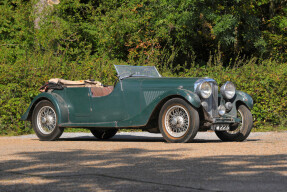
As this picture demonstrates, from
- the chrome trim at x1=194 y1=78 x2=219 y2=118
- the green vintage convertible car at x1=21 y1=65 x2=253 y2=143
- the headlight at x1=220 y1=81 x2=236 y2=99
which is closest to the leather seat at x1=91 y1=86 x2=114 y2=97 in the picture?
the green vintage convertible car at x1=21 y1=65 x2=253 y2=143

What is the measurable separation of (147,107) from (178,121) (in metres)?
0.78

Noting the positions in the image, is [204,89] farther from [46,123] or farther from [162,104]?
[46,123]

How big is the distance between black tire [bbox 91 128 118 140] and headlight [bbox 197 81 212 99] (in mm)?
3082

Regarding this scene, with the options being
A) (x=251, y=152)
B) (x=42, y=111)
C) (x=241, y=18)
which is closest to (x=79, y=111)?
(x=42, y=111)

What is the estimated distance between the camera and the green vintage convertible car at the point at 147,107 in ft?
31.7

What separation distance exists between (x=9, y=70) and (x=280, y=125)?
279 inches

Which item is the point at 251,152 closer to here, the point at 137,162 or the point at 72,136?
the point at 137,162

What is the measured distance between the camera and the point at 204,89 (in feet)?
32.0

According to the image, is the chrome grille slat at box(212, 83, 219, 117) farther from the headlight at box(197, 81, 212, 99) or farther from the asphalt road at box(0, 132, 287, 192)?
the asphalt road at box(0, 132, 287, 192)

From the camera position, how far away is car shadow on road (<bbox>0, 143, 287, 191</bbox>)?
5125 mm

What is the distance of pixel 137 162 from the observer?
6.85 metres

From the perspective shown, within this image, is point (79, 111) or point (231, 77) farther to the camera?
point (231, 77)

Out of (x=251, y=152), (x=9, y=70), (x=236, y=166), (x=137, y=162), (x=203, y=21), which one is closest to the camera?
(x=236, y=166)

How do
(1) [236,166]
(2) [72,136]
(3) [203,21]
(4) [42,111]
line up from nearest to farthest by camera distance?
1. (1) [236,166]
2. (4) [42,111]
3. (2) [72,136]
4. (3) [203,21]
